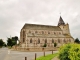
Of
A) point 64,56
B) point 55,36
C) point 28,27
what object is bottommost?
point 64,56

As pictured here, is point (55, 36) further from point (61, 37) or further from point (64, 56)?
point (64, 56)

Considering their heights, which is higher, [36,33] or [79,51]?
[36,33]

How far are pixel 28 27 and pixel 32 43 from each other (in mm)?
11957

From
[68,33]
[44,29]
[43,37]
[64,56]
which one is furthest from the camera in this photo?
[68,33]

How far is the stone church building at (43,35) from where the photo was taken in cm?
7325

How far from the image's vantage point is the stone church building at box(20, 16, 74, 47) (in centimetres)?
7325

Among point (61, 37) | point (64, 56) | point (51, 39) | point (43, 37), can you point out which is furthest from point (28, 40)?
point (64, 56)

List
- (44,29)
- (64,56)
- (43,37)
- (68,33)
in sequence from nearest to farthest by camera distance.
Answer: (64,56)
(43,37)
(44,29)
(68,33)

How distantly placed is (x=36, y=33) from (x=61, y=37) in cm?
1498

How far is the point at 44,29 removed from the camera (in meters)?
84.6

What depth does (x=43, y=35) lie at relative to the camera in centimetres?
7931

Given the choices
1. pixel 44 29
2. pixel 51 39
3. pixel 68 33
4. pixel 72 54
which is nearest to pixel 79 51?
pixel 72 54

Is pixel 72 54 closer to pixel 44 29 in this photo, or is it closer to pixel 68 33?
pixel 44 29

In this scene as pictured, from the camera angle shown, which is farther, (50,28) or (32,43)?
(50,28)
